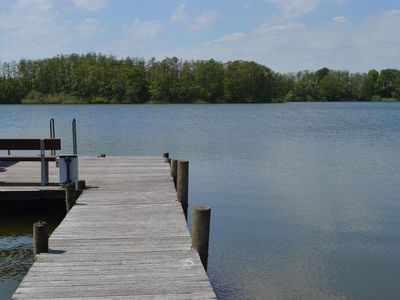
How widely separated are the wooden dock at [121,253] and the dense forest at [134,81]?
100903 mm

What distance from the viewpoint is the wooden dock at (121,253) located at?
5523 mm

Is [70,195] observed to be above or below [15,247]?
above

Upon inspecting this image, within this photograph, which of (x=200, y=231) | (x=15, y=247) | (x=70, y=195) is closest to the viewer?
(x=200, y=231)

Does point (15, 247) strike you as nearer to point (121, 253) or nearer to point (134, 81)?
point (121, 253)

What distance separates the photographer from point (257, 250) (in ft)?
35.2

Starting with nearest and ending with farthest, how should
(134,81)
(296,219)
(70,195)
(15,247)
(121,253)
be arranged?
(121,253) → (70,195) → (15,247) → (296,219) → (134,81)

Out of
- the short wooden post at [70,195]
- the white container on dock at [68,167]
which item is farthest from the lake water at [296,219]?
the white container on dock at [68,167]

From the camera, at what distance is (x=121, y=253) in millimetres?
6766

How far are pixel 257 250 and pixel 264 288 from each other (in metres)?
2.00

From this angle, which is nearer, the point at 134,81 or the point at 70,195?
the point at 70,195

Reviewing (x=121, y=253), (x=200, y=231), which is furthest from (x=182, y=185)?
(x=121, y=253)

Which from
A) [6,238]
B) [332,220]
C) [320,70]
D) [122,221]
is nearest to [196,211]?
[122,221]

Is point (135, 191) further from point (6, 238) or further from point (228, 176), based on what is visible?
point (228, 176)

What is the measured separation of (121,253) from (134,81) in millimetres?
106679
